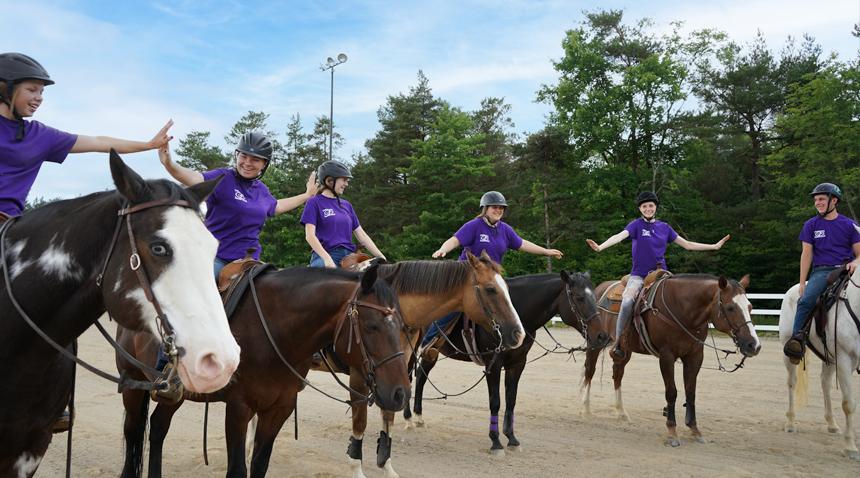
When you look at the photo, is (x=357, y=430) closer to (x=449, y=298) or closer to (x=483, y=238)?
(x=449, y=298)

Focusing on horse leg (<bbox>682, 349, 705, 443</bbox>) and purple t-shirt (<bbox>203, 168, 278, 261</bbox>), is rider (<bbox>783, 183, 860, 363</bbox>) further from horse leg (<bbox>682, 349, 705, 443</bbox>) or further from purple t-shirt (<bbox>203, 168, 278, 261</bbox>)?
purple t-shirt (<bbox>203, 168, 278, 261</bbox>)

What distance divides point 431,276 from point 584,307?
110 inches

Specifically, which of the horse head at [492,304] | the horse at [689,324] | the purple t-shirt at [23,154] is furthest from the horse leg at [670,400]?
the purple t-shirt at [23,154]

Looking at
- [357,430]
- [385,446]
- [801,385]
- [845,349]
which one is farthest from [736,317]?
[357,430]

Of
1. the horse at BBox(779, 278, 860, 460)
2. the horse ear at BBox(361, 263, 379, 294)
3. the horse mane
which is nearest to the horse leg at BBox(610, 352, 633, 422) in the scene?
the horse at BBox(779, 278, 860, 460)

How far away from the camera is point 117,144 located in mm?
3297

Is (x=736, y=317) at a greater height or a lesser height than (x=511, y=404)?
greater

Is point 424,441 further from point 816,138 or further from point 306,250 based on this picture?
point 306,250

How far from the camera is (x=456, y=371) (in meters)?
14.4

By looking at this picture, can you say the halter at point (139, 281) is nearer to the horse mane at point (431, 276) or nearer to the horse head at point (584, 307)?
the horse mane at point (431, 276)

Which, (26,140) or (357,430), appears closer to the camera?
(26,140)

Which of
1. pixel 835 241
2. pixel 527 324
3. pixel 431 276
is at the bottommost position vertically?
pixel 527 324

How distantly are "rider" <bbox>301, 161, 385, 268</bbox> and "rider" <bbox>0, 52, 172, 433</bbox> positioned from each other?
385 centimetres

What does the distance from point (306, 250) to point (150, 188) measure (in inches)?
1714
